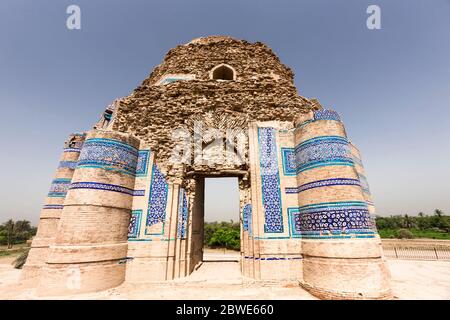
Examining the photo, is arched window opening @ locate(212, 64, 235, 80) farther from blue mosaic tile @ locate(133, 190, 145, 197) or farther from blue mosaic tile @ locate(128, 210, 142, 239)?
blue mosaic tile @ locate(128, 210, 142, 239)

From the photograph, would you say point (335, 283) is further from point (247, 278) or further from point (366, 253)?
point (247, 278)

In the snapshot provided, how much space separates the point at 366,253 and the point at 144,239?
589 centimetres

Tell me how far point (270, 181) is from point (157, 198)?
368 centimetres

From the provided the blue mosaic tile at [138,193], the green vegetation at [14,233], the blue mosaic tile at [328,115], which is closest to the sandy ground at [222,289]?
the blue mosaic tile at [138,193]

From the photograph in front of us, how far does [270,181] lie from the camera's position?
7.02m

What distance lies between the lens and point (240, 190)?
7.34 metres

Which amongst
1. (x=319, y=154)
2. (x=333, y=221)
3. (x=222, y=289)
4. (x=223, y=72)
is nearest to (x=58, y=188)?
(x=222, y=289)

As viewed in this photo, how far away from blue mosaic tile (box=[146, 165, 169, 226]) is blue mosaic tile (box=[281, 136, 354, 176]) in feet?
13.1

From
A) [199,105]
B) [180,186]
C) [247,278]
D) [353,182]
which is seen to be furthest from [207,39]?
[247,278]

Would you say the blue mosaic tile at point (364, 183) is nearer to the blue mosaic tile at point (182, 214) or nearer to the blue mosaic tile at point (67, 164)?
the blue mosaic tile at point (182, 214)

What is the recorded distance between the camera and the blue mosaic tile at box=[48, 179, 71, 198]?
844 centimetres

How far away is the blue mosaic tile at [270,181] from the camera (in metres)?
6.59

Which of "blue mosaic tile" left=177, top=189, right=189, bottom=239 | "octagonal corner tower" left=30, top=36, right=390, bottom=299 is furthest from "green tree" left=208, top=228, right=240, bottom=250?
"blue mosaic tile" left=177, top=189, right=189, bottom=239

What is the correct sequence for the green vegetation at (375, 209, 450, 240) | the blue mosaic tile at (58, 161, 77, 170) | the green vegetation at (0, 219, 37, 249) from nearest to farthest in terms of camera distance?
the blue mosaic tile at (58, 161, 77, 170) < the green vegetation at (0, 219, 37, 249) < the green vegetation at (375, 209, 450, 240)
